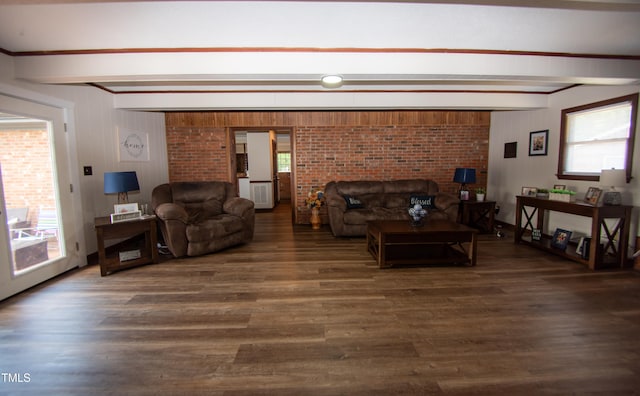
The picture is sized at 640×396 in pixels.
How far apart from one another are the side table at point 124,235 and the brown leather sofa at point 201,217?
18cm

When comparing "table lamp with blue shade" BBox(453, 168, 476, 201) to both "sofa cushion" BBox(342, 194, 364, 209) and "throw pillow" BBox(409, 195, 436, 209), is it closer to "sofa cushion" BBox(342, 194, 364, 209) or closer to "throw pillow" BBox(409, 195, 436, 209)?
"throw pillow" BBox(409, 195, 436, 209)

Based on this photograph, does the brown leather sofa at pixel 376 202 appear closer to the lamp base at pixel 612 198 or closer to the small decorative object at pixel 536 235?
the small decorative object at pixel 536 235

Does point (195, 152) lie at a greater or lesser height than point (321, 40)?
lesser

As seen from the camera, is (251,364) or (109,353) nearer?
(251,364)

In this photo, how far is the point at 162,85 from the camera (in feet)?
12.3

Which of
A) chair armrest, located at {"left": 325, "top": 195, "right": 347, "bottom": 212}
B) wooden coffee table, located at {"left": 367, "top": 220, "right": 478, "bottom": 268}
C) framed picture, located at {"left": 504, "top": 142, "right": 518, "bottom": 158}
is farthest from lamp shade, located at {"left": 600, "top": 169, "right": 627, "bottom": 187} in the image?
chair armrest, located at {"left": 325, "top": 195, "right": 347, "bottom": 212}

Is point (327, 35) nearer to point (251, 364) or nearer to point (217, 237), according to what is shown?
point (251, 364)

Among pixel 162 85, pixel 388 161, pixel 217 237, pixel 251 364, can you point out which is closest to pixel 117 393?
pixel 251 364

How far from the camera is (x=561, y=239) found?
12.2 ft

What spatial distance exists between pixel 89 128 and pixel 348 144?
13.7ft

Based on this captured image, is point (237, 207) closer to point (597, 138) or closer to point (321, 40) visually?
point (321, 40)

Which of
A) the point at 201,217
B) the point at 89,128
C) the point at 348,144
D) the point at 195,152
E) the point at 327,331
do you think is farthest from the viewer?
the point at 348,144

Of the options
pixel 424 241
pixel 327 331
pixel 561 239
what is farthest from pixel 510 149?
pixel 327 331

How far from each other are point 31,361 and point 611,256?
19.2ft
